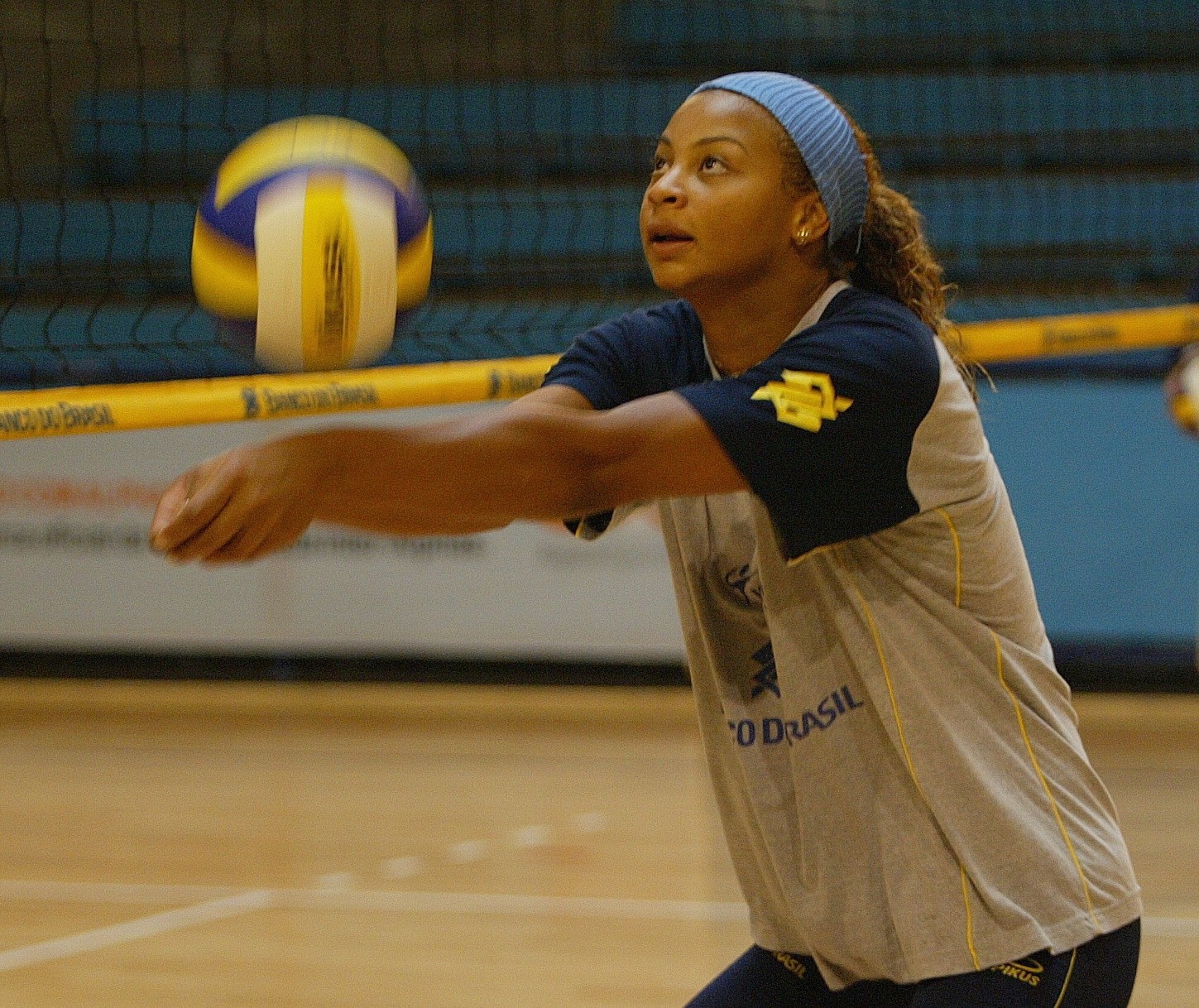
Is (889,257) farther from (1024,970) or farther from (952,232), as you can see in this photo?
(952,232)

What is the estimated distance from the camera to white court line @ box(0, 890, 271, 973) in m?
4.05

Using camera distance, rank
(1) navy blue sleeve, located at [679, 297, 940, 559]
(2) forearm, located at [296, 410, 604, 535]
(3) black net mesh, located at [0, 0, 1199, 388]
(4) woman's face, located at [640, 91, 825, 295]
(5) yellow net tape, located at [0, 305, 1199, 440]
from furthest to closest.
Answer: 1. (3) black net mesh, located at [0, 0, 1199, 388]
2. (5) yellow net tape, located at [0, 305, 1199, 440]
3. (4) woman's face, located at [640, 91, 825, 295]
4. (1) navy blue sleeve, located at [679, 297, 940, 559]
5. (2) forearm, located at [296, 410, 604, 535]

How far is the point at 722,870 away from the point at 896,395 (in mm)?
3429

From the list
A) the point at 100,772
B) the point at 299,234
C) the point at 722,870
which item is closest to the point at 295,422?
the point at 100,772

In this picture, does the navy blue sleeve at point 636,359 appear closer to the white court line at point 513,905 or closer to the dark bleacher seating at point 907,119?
the white court line at point 513,905

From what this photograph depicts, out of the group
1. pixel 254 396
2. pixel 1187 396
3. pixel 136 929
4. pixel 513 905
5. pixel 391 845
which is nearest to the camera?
pixel 254 396

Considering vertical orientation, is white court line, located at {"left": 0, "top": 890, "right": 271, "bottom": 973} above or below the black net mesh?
below

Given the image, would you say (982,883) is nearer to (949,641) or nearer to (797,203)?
(949,641)

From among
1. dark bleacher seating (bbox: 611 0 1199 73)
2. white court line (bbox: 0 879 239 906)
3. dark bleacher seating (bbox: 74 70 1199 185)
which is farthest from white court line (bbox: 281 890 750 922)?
dark bleacher seating (bbox: 611 0 1199 73)

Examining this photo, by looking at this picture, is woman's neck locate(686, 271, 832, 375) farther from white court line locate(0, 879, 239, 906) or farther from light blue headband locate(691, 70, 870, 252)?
white court line locate(0, 879, 239, 906)

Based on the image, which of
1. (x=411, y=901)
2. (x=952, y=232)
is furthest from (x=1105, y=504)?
(x=411, y=901)

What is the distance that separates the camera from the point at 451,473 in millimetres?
1462

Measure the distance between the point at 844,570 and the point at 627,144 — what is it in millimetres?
5938

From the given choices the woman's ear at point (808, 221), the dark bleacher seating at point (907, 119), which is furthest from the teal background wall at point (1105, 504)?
the woman's ear at point (808, 221)
